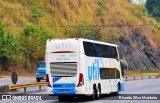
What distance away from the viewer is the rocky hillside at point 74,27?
5697 centimetres

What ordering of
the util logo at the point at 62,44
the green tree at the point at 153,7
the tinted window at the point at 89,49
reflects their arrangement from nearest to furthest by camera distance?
Answer: 1. the util logo at the point at 62,44
2. the tinted window at the point at 89,49
3. the green tree at the point at 153,7

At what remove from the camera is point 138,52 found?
7562 cm

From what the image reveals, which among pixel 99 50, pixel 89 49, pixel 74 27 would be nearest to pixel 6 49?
pixel 74 27

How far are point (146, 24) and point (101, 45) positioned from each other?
204ft

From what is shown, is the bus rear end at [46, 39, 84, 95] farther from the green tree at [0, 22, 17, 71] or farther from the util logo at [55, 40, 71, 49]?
the green tree at [0, 22, 17, 71]

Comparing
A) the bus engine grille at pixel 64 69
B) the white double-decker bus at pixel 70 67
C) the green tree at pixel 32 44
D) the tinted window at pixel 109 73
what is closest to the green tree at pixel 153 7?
the green tree at pixel 32 44

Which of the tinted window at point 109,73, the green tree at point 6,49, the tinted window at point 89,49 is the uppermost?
the green tree at point 6,49

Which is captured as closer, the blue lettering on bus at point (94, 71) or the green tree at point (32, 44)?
the blue lettering on bus at point (94, 71)

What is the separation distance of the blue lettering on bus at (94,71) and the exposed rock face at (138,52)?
4632 centimetres

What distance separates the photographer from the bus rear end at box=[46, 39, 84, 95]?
2262 cm

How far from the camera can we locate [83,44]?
23141 millimetres

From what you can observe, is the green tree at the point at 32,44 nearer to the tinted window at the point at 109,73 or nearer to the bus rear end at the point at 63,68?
the tinted window at the point at 109,73

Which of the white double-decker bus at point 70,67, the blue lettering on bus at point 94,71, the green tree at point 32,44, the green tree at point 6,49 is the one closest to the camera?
the white double-decker bus at point 70,67

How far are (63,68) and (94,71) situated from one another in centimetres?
231
